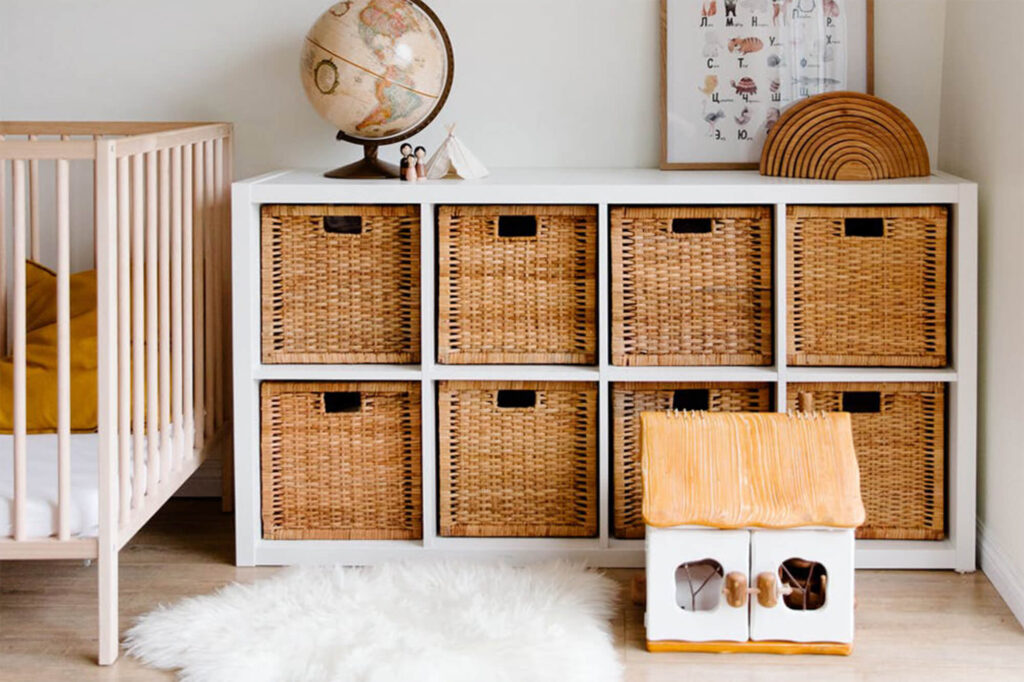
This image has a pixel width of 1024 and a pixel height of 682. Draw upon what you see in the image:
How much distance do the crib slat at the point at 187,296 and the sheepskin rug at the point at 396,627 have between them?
14.5 inches

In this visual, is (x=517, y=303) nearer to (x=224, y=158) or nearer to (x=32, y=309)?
(x=224, y=158)

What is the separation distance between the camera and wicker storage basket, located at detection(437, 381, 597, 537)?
2658 mm

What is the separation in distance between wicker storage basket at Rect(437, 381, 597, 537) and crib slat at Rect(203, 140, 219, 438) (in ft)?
1.73

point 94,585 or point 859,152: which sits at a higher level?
point 859,152

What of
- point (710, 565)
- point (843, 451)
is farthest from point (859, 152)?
point (710, 565)

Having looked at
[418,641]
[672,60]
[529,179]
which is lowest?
[418,641]

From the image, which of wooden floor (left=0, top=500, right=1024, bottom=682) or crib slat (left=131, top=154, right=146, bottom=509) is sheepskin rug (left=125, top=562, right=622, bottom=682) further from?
crib slat (left=131, top=154, right=146, bottom=509)

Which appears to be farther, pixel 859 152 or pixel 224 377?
pixel 224 377

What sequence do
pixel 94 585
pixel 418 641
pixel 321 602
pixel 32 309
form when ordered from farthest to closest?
pixel 32 309, pixel 94 585, pixel 321 602, pixel 418 641

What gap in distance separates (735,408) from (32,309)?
59.0 inches

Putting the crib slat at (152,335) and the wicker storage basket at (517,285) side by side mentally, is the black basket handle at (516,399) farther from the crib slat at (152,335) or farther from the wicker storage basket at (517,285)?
the crib slat at (152,335)

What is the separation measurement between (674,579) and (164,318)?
3.39 ft

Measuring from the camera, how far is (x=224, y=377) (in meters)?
2.98

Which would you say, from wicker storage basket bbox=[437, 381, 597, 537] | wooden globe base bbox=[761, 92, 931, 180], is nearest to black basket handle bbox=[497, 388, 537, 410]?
wicker storage basket bbox=[437, 381, 597, 537]
